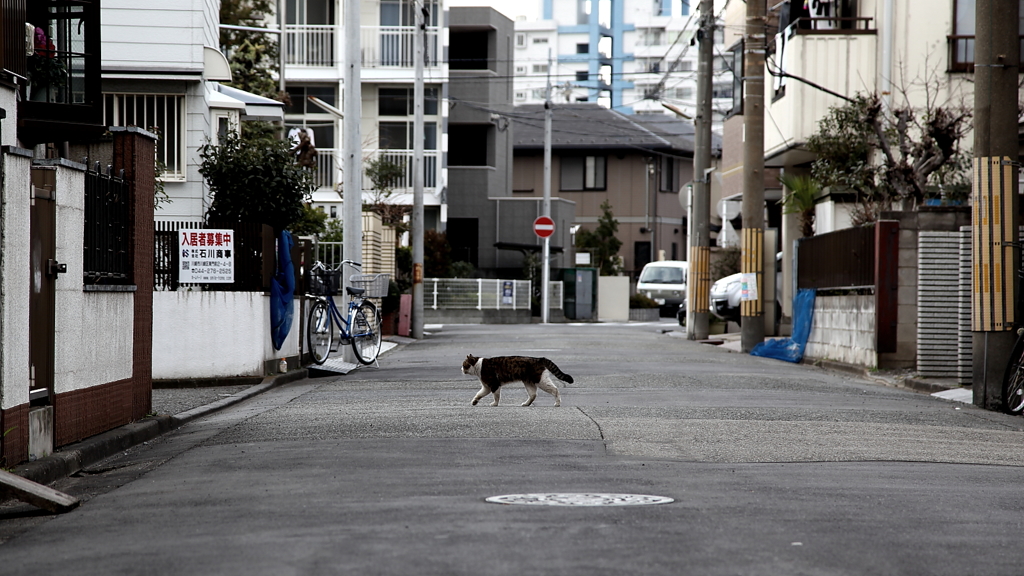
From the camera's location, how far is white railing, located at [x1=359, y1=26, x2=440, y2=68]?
45.5 metres

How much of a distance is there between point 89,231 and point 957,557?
7.15m

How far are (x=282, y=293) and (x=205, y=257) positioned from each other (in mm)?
1524

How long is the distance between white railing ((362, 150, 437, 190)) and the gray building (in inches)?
187

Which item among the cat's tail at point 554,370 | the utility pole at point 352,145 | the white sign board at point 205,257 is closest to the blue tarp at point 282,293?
the white sign board at point 205,257

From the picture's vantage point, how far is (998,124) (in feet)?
45.8

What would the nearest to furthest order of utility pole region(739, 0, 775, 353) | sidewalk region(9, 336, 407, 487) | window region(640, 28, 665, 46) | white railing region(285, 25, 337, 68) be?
sidewalk region(9, 336, 407, 487), utility pole region(739, 0, 775, 353), white railing region(285, 25, 337, 68), window region(640, 28, 665, 46)

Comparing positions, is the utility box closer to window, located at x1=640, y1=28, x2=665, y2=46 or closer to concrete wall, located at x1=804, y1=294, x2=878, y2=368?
concrete wall, located at x1=804, y1=294, x2=878, y2=368

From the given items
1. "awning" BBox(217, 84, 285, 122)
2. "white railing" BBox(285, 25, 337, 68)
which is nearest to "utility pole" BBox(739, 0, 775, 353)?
"awning" BBox(217, 84, 285, 122)

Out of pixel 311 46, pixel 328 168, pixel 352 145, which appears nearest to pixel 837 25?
pixel 352 145

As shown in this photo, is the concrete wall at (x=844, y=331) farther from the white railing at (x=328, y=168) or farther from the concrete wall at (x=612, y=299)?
the concrete wall at (x=612, y=299)

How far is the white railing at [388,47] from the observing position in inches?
1791

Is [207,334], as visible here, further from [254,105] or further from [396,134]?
[396,134]

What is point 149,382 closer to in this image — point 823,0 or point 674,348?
point 674,348

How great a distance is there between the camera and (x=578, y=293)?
4912cm
